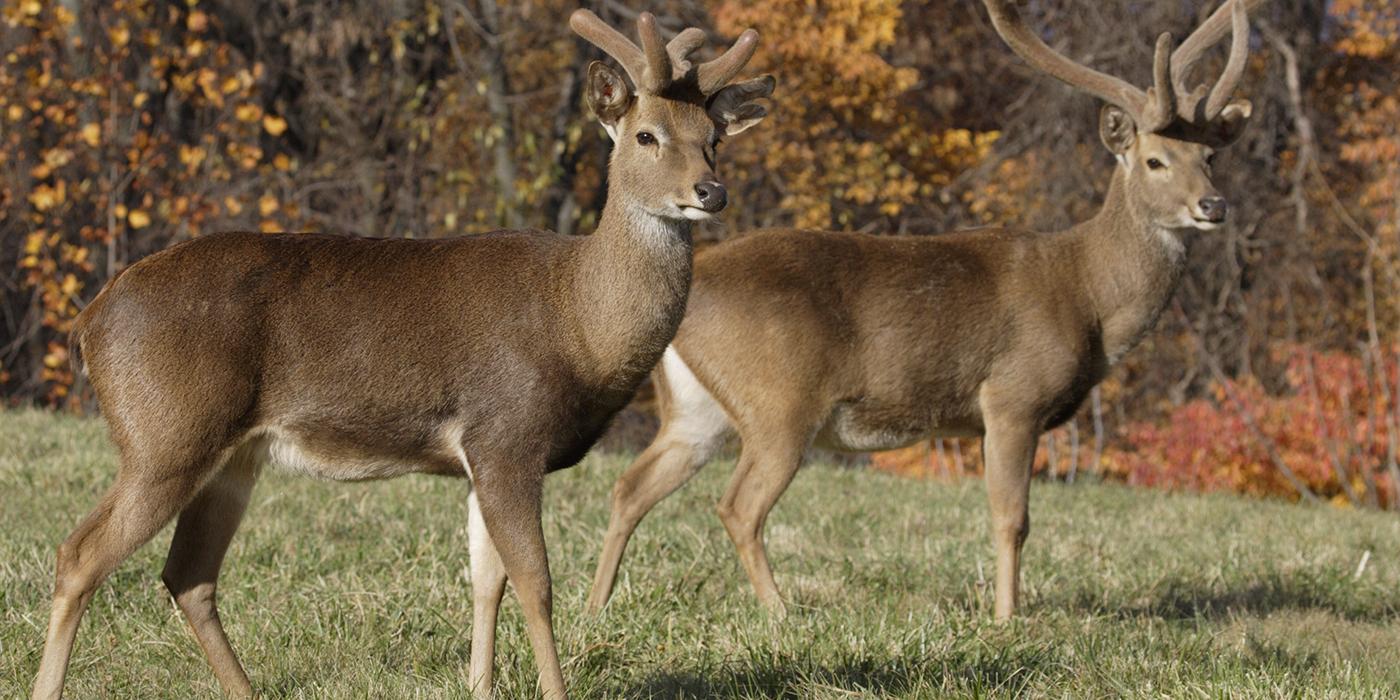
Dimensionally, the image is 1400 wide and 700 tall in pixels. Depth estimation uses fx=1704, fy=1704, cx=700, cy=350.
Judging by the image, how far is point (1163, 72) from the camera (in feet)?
23.8

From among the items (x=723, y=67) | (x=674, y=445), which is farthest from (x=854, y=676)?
(x=674, y=445)

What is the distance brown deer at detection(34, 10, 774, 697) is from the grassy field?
1.42 feet

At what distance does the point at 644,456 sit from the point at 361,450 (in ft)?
7.68

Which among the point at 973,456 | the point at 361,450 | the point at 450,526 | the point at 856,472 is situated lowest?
the point at 973,456

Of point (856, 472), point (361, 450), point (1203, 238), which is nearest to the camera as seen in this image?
point (361, 450)

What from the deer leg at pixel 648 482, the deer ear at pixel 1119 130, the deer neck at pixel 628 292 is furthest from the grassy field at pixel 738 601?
the deer ear at pixel 1119 130

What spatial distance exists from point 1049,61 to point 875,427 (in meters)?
2.25

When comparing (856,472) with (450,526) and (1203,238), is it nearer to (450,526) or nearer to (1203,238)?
(450,526)

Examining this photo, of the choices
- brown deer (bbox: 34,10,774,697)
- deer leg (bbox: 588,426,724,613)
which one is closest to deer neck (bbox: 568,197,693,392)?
brown deer (bbox: 34,10,774,697)

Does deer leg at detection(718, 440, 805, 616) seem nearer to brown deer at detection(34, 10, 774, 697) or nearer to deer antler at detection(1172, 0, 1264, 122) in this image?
brown deer at detection(34, 10, 774, 697)

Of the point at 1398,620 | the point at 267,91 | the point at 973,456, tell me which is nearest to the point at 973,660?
the point at 1398,620

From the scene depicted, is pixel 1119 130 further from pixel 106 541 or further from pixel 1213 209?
pixel 106 541

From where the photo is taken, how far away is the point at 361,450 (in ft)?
14.4

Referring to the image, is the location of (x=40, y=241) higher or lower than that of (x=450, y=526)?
lower
